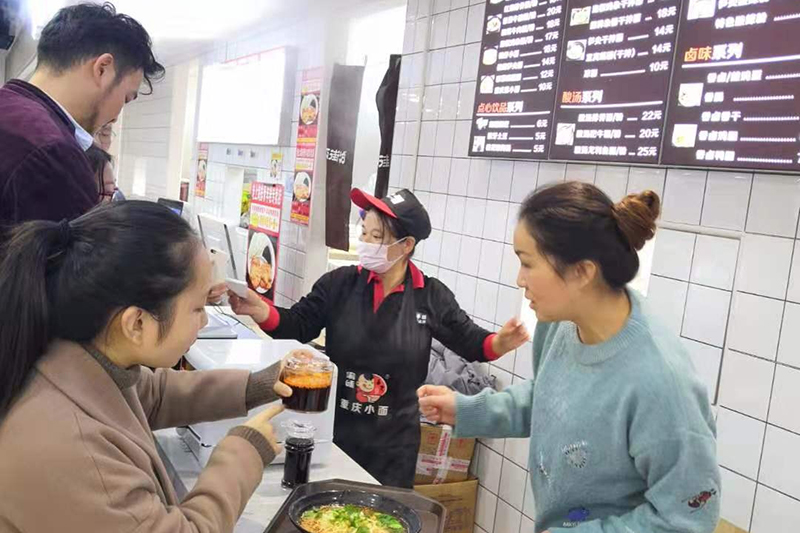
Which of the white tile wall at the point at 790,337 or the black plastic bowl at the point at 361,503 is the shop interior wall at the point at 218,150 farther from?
the white tile wall at the point at 790,337

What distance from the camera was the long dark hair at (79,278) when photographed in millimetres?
1107

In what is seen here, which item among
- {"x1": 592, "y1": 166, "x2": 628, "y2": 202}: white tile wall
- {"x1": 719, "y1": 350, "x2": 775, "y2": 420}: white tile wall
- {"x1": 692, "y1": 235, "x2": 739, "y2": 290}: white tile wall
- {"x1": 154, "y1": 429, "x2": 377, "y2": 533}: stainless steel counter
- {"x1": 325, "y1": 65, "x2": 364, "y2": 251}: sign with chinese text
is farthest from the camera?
{"x1": 325, "y1": 65, "x2": 364, "y2": 251}: sign with chinese text

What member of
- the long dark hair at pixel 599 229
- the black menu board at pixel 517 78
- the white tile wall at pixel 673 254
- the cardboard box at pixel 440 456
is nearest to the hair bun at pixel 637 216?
the long dark hair at pixel 599 229

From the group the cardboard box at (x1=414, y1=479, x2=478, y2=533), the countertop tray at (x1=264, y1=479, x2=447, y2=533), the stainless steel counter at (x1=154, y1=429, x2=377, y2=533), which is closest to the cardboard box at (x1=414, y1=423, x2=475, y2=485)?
the cardboard box at (x1=414, y1=479, x2=478, y2=533)

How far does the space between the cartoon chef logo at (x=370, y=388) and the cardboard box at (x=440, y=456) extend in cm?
81

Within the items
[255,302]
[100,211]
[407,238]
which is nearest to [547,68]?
[407,238]

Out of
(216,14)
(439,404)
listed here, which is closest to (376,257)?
(439,404)

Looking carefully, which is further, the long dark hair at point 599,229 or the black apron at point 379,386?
the black apron at point 379,386

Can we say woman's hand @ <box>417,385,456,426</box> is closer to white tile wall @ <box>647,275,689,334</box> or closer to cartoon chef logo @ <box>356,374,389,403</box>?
cartoon chef logo @ <box>356,374,389,403</box>

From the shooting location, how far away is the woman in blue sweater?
4.34ft

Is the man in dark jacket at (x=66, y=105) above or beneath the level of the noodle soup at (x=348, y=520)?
above

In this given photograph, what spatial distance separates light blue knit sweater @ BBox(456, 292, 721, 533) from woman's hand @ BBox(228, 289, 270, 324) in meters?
1.13

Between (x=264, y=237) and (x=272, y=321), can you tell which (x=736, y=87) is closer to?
(x=272, y=321)

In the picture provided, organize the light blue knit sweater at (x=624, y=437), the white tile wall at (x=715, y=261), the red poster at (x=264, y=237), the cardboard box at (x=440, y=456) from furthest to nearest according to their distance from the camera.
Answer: the red poster at (x=264, y=237) < the cardboard box at (x=440, y=456) < the white tile wall at (x=715, y=261) < the light blue knit sweater at (x=624, y=437)
